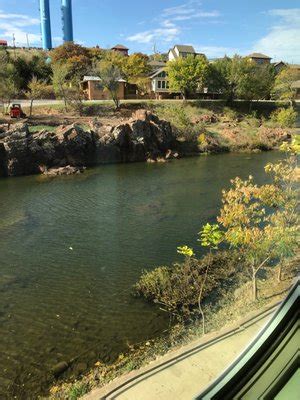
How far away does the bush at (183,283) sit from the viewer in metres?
15.6

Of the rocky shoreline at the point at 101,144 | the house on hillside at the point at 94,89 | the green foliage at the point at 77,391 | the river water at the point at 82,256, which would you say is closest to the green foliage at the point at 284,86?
the rocky shoreline at the point at 101,144

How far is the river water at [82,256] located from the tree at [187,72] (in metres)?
36.9

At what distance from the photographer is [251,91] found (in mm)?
75312

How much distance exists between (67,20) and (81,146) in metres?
88.6

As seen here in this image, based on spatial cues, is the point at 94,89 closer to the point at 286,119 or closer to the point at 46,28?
the point at 286,119

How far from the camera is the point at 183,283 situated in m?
16.6

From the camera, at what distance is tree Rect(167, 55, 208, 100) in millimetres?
71438

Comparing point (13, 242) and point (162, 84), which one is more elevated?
point (162, 84)

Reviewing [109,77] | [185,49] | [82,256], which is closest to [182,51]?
[185,49]

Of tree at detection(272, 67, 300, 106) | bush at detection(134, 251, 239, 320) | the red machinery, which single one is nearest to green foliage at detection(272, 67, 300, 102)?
tree at detection(272, 67, 300, 106)

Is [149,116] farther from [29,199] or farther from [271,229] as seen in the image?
[271,229]

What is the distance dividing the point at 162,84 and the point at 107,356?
250ft

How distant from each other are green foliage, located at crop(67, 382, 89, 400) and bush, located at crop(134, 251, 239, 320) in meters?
4.91

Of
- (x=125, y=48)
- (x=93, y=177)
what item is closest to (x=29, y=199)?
(x=93, y=177)
